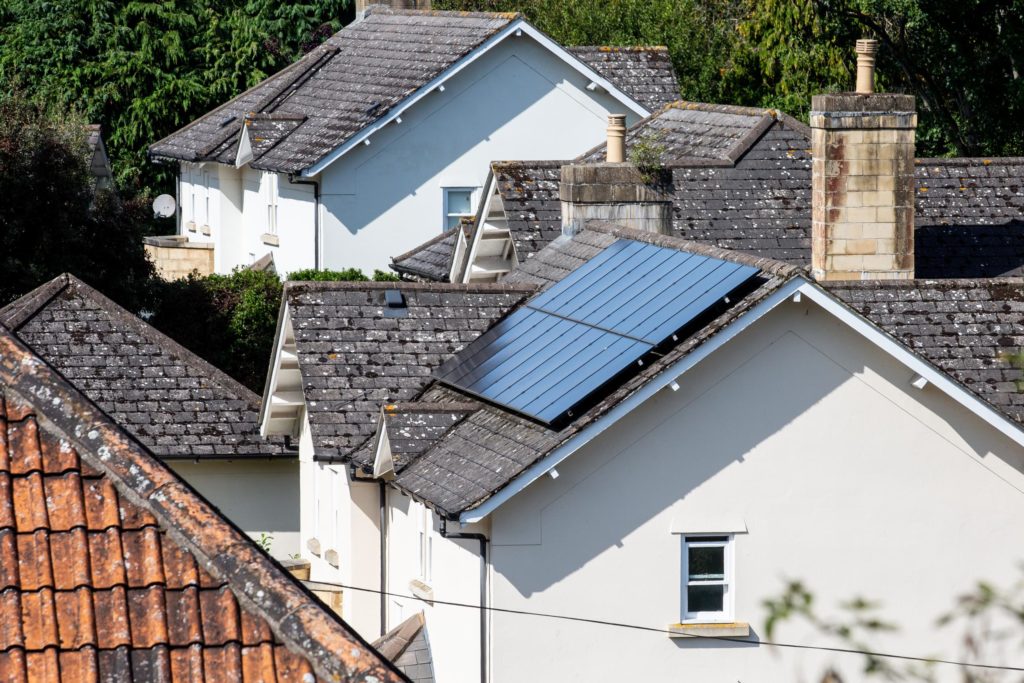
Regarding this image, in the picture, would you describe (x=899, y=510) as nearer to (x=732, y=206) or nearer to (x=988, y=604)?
(x=732, y=206)

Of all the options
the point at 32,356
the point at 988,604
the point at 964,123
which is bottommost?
the point at 988,604

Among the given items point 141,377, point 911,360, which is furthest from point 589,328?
point 141,377

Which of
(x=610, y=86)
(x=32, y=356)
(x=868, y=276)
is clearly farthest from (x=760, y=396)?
(x=610, y=86)

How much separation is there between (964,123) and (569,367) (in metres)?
21.2

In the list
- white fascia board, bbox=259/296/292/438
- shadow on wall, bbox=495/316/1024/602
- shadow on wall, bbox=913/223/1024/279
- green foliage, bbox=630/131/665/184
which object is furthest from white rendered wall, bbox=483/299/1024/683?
shadow on wall, bbox=913/223/1024/279

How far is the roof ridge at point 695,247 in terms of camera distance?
54.2 ft

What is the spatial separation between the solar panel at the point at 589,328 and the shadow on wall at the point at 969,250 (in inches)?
200

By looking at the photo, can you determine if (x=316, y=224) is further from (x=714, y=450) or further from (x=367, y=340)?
(x=714, y=450)

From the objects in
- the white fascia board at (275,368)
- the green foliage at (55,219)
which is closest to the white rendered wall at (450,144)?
the green foliage at (55,219)

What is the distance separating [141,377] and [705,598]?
10.6 m

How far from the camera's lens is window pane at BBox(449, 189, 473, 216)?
35.6 meters

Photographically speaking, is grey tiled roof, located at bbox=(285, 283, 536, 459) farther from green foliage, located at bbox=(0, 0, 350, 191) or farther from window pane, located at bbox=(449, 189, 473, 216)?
green foliage, located at bbox=(0, 0, 350, 191)

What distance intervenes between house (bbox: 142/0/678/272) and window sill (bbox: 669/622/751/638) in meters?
19.2

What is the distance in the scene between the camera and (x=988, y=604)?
20.1 feet
